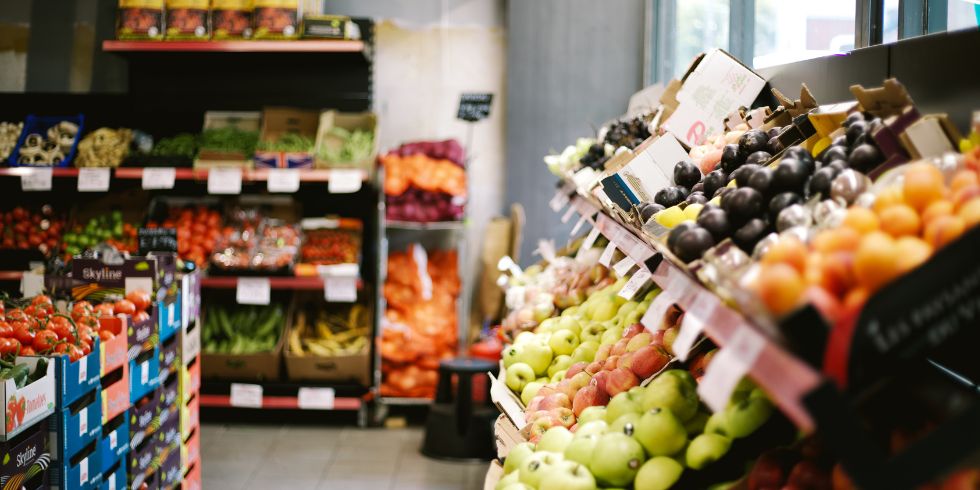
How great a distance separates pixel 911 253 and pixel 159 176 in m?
4.99

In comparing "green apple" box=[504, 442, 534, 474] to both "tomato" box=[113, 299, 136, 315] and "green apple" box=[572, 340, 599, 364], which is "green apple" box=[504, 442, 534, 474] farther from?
"tomato" box=[113, 299, 136, 315]

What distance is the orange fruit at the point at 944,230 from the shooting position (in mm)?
1143

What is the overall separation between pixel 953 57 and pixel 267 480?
147 inches

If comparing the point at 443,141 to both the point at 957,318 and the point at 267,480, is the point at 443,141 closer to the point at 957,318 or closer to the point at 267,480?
the point at 267,480

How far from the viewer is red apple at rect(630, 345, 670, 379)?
2326 mm

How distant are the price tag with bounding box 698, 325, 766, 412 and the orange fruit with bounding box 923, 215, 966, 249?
0.85 feet

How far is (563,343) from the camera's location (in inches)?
124

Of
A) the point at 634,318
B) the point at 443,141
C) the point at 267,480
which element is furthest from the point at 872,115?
the point at 443,141

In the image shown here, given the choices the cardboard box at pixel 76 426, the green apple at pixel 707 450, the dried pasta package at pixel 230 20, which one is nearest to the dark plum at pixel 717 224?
the green apple at pixel 707 450

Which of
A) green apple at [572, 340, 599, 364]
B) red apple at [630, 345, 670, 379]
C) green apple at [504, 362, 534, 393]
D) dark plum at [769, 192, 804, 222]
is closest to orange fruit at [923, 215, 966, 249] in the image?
dark plum at [769, 192, 804, 222]

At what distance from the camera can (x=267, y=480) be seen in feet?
14.9

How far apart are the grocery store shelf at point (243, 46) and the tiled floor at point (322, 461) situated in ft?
7.51

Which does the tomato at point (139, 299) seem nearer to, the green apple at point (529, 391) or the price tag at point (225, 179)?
the green apple at point (529, 391)

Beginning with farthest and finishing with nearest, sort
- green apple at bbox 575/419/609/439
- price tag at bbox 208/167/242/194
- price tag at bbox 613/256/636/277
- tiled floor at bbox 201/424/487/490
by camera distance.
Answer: price tag at bbox 208/167/242/194, tiled floor at bbox 201/424/487/490, price tag at bbox 613/256/636/277, green apple at bbox 575/419/609/439
